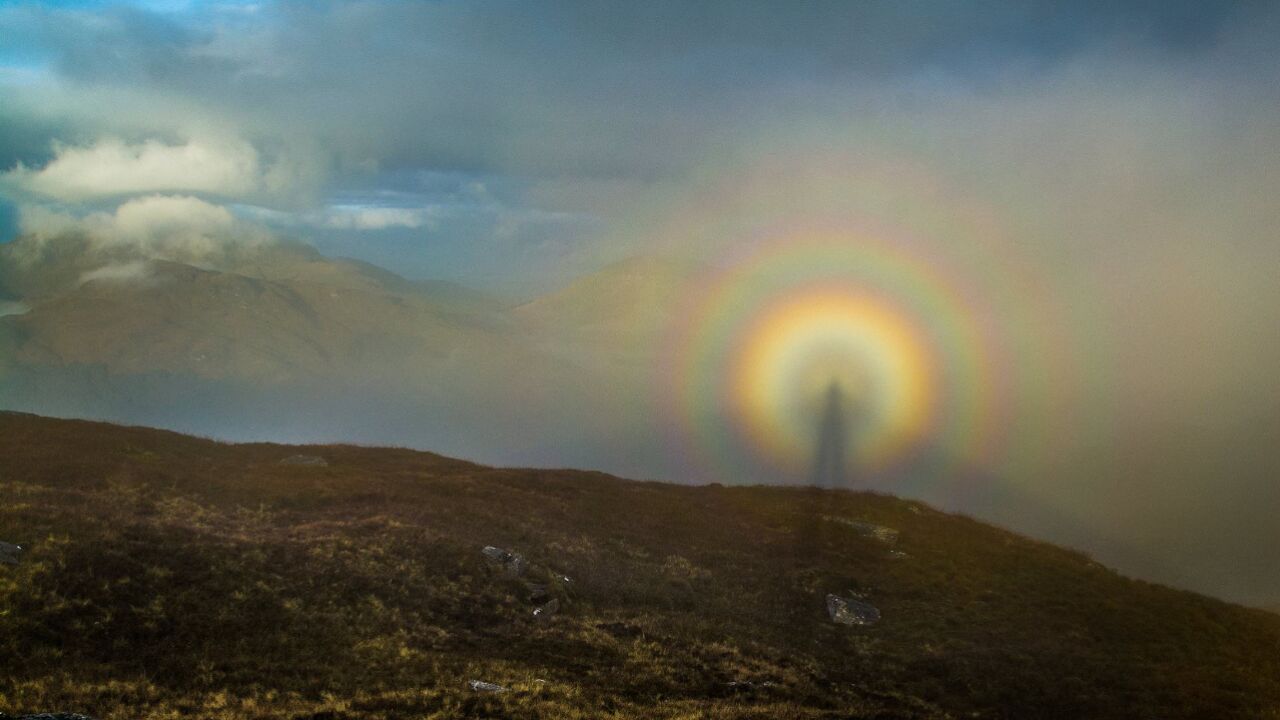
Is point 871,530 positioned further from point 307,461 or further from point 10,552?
point 10,552

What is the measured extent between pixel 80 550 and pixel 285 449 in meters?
35.7

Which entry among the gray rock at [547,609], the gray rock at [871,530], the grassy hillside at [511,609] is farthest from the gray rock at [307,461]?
the gray rock at [871,530]

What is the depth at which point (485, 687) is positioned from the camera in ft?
84.4

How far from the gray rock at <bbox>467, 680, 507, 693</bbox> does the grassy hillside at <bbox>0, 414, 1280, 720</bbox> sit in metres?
0.42

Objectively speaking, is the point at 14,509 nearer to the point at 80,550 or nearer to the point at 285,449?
the point at 80,550

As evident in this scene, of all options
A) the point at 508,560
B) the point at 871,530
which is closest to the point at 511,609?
the point at 508,560

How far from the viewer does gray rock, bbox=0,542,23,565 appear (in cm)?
2765

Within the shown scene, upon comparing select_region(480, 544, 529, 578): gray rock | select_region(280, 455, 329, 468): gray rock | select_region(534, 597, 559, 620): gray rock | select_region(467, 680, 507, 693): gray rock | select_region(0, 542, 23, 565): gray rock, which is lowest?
select_region(467, 680, 507, 693): gray rock

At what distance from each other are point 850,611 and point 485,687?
2494 centimetres

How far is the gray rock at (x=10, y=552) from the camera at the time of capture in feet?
90.7

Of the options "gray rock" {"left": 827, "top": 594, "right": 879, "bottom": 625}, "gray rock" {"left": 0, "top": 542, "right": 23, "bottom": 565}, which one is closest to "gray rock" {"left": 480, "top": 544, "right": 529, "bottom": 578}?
"gray rock" {"left": 827, "top": 594, "right": 879, "bottom": 625}

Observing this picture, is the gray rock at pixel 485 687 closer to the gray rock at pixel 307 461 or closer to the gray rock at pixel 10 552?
the gray rock at pixel 10 552

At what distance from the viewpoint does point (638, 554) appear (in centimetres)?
4900

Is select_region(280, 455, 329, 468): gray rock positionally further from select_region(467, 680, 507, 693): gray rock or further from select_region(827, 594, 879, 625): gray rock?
select_region(827, 594, 879, 625): gray rock
